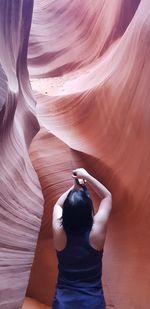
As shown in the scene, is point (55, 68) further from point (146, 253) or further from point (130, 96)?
point (146, 253)

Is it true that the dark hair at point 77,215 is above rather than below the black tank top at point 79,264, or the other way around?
above

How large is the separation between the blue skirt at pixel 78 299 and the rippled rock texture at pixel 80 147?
132 mm

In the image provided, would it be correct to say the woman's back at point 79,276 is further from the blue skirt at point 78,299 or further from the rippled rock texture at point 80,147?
the rippled rock texture at point 80,147

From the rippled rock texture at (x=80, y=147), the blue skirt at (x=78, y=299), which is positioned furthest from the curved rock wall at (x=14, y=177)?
the blue skirt at (x=78, y=299)

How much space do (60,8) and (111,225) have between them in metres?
2.33

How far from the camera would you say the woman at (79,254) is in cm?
136

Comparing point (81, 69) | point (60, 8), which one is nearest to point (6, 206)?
point (81, 69)

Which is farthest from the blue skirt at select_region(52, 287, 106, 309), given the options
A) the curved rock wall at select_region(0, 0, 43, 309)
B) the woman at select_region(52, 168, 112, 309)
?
the curved rock wall at select_region(0, 0, 43, 309)

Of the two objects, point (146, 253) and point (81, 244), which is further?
point (146, 253)

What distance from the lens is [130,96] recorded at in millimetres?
2326

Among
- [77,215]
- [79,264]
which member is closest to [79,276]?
[79,264]

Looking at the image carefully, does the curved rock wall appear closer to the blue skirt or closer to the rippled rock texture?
Result: the rippled rock texture

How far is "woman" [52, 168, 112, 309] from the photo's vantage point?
1.36 meters

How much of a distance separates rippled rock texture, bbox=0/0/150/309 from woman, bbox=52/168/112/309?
5.3 inches
